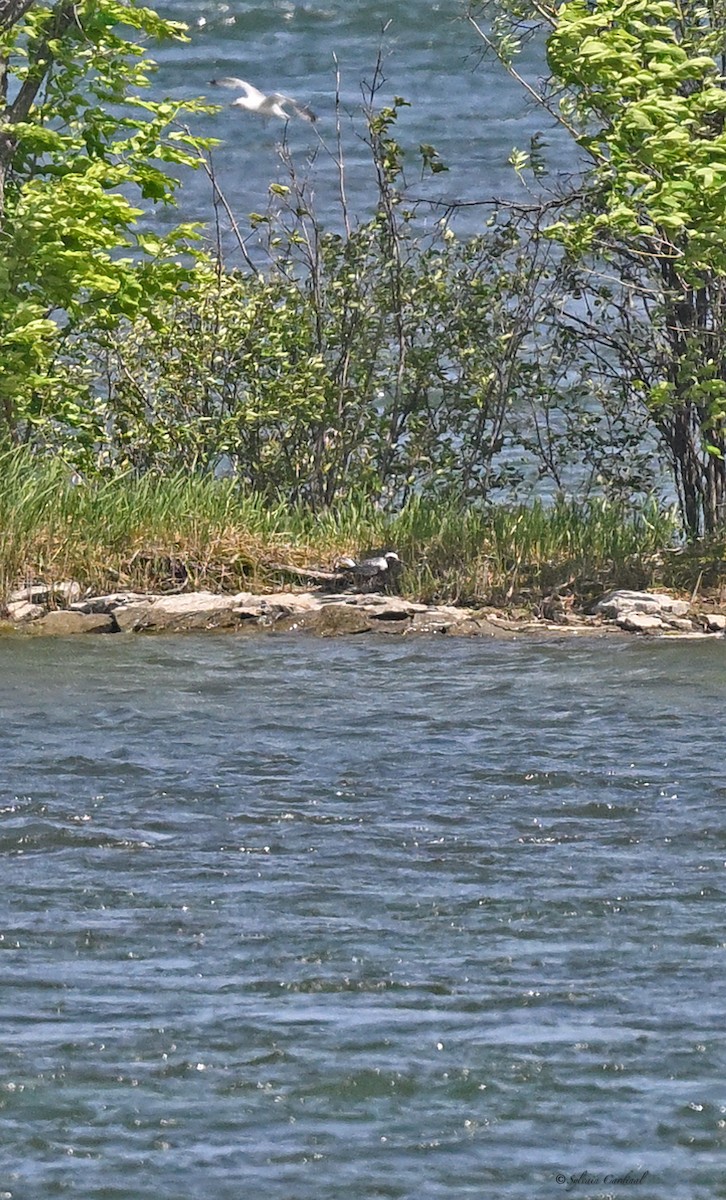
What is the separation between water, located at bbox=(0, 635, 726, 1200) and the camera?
491 cm

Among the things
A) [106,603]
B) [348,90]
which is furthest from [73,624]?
[348,90]

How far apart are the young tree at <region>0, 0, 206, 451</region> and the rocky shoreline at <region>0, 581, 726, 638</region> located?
1.80 metres

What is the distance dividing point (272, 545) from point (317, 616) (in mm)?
1097

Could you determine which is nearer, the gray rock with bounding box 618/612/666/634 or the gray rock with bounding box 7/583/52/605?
the gray rock with bounding box 618/612/666/634

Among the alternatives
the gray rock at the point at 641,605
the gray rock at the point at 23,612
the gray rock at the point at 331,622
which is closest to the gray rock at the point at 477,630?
the gray rock at the point at 331,622

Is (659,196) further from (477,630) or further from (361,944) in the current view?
(361,944)

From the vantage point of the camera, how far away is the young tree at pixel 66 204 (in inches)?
523

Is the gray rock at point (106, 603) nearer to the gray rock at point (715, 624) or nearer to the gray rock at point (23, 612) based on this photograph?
the gray rock at point (23, 612)

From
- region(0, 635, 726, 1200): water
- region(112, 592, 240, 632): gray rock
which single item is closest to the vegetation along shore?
region(112, 592, 240, 632): gray rock

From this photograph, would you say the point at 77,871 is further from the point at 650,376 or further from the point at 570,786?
the point at 650,376

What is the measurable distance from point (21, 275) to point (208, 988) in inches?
331

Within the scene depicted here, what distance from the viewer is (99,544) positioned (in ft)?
42.9

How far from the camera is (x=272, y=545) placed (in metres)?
13.6

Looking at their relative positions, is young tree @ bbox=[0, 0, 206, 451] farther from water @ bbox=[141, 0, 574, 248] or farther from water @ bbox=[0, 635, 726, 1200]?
water @ bbox=[141, 0, 574, 248]
